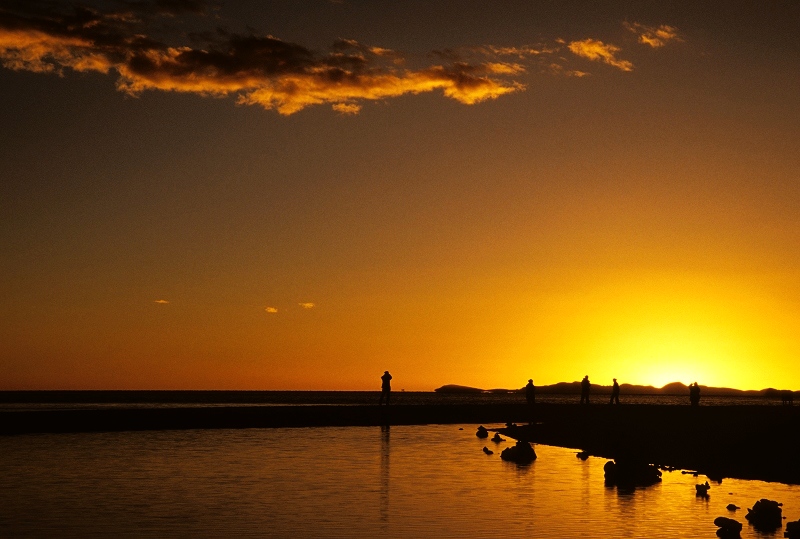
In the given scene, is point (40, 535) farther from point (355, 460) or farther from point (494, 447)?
point (494, 447)

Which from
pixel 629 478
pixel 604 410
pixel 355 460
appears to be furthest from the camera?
pixel 604 410

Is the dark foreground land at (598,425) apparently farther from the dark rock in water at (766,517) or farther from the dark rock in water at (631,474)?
the dark rock in water at (766,517)

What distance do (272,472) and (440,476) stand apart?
5.55m

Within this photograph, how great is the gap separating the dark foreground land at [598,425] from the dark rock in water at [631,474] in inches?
33.2

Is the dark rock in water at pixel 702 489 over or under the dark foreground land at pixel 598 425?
under

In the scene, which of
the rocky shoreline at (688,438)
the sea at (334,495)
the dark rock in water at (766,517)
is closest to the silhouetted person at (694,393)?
the rocky shoreline at (688,438)

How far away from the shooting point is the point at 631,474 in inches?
1184

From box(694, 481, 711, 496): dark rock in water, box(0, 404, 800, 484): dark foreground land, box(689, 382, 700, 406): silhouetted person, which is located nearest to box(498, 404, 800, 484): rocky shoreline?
box(0, 404, 800, 484): dark foreground land

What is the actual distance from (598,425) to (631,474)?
20915 mm

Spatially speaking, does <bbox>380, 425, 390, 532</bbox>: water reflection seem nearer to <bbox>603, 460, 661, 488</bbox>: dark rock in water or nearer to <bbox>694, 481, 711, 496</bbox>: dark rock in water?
<bbox>603, 460, 661, 488</bbox>: dark rock in water

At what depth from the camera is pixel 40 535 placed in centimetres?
Answer: 1909

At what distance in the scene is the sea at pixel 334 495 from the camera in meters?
20.8

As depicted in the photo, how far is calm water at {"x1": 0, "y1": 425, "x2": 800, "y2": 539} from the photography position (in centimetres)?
2081

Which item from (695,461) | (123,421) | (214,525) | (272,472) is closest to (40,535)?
(214,525)
